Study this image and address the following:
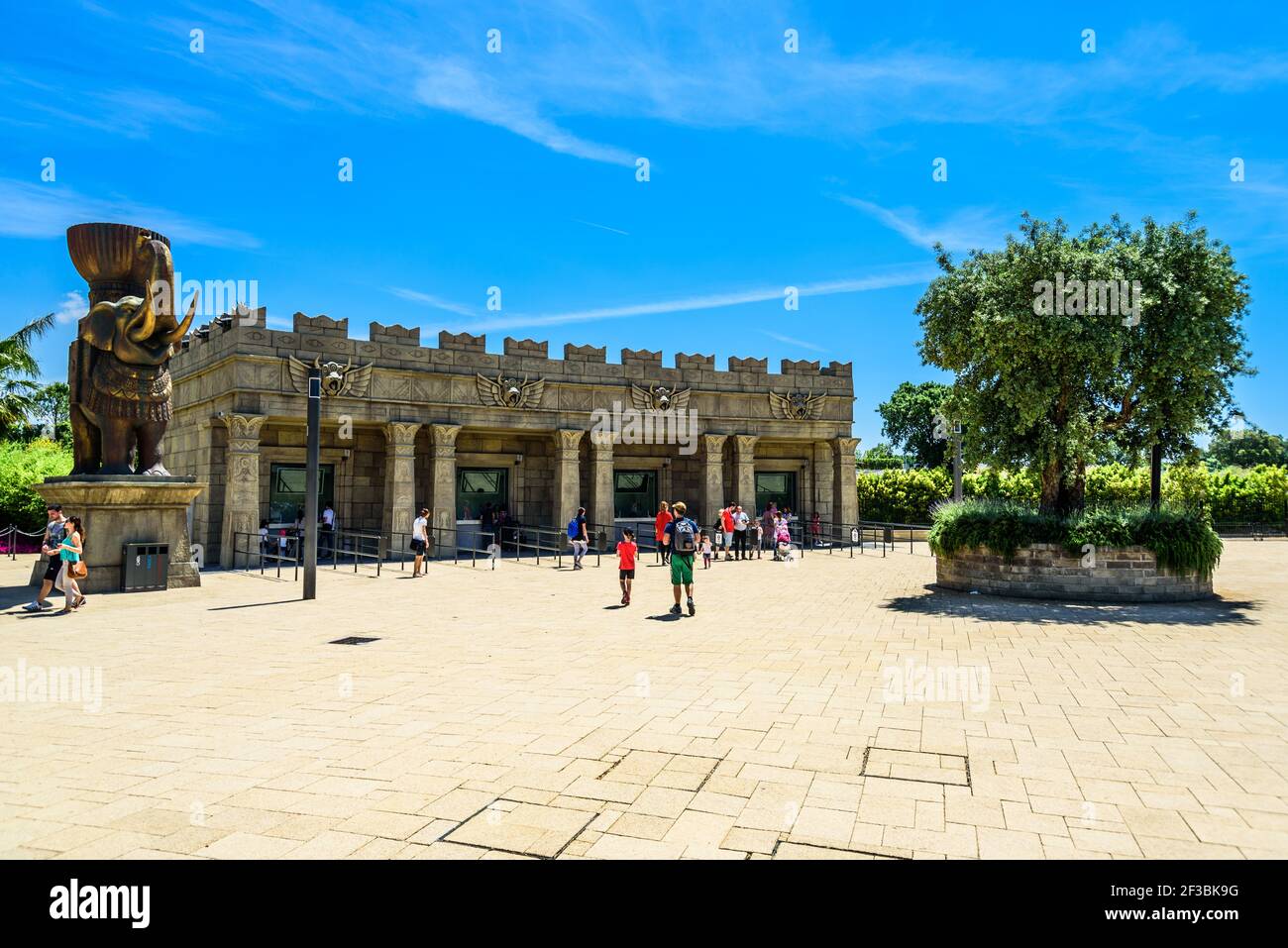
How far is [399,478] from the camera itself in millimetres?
22938

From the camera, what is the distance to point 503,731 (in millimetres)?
5812

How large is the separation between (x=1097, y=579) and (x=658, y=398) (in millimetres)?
15590

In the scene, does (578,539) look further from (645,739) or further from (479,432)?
(645,739)

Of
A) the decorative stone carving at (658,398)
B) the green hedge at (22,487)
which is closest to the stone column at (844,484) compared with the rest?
the decorative stone carving at (658,398)

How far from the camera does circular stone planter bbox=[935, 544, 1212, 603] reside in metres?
14.0

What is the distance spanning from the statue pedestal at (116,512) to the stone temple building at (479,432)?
18.2ft

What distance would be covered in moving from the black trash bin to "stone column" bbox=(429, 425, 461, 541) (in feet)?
29.1

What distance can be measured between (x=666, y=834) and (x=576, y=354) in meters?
22.8

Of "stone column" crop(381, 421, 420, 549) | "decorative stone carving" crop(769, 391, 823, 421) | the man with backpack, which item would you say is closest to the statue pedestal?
"stone column" crop(381, 421, 420, 549)

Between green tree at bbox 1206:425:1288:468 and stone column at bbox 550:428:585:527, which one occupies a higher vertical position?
green tree at bbox 1206:425:1288:468

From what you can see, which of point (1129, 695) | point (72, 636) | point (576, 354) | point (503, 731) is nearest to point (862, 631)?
point (1129, 695)

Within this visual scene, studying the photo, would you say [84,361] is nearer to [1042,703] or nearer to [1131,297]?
[1042,703]

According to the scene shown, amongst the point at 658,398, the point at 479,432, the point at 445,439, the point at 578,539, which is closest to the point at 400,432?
the point at 445,439

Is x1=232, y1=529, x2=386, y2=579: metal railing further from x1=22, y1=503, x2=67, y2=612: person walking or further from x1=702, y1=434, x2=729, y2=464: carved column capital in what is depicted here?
x1=702, y1=434, x2=729, y2=464: carved column capital
